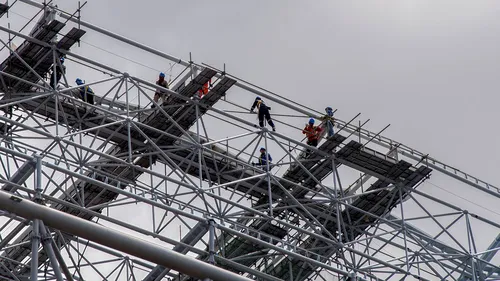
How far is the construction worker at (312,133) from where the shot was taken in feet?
172

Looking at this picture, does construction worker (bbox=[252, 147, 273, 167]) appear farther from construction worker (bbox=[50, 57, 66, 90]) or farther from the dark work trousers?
construction worker (bbox=[50, 57, 66, 90])

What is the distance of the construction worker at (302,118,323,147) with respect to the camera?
5244 centimetres

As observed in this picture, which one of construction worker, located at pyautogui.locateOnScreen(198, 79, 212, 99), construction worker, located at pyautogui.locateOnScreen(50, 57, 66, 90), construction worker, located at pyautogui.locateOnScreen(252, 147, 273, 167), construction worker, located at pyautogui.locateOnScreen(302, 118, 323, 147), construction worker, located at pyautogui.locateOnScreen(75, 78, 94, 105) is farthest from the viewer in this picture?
construction worker, located at pyautogui.locateOnScreen(302, 118, 323, 147)

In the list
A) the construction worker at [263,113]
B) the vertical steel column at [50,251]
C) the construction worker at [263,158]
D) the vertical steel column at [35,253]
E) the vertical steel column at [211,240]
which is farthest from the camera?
the construction worker at [263,158]

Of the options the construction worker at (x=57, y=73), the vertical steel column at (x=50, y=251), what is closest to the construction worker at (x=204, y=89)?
the construction worker at (x=57, y=73)

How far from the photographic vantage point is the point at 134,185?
152 feet

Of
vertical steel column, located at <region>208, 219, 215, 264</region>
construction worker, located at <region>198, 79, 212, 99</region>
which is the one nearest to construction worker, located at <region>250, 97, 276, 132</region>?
construction worker, located at <region>198, 79, 212, 99</region>

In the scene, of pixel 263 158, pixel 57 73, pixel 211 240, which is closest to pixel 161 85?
pixel 57 73

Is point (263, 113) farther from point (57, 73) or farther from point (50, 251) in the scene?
point (50, 251)

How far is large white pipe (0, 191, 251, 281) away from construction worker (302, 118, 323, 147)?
48.9ft

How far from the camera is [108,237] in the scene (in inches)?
1427

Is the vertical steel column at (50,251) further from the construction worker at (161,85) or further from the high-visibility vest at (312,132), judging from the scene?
the high-visibility vest at (312,132)

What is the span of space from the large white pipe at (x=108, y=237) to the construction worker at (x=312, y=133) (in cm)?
1491

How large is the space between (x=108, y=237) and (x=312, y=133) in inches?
686
